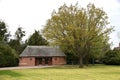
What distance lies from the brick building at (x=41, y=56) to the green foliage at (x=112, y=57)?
11170 millimetres

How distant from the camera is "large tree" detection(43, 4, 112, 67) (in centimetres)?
5931

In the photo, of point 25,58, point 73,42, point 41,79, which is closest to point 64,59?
point 25,58

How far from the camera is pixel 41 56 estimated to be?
2928 inches

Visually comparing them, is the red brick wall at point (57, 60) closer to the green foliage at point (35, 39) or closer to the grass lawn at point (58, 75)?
the green foliage at point (35, 39)

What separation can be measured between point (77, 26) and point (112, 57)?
1964cm

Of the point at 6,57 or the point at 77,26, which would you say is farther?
the point at 6,57

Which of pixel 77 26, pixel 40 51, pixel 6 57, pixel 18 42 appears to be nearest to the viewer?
pixel 77 26

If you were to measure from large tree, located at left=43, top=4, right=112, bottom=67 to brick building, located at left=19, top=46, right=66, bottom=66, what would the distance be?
13927 millimetres

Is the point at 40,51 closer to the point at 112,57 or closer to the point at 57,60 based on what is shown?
the point at 57,60

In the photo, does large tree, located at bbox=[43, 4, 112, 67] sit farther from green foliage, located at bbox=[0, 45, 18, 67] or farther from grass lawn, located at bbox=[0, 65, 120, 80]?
grass lawn, located at bbox=[0, 65, 120, 80]

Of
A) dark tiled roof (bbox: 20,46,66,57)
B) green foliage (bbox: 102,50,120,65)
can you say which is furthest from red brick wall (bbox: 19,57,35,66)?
green foliage (bbox: 102,50,120,65)

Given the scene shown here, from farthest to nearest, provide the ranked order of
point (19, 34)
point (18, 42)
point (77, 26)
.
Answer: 1. point (19, 34)
2. point (18, 42)
3. point (77, 26)

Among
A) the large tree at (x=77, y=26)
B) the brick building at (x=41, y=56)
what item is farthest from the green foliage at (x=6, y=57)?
the large tree at (x=77, y=26)

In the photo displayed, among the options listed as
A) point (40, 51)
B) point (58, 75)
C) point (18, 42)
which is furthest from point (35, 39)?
point (58, 75)
